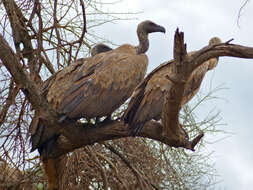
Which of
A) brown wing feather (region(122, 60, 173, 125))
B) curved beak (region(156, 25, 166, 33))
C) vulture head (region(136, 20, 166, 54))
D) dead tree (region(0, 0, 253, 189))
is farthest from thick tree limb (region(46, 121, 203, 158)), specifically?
curved beak (region(156, 25, 166, 33))

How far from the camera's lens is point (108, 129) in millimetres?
5352

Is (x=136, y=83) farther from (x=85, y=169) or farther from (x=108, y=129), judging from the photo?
(x=85, y=169)

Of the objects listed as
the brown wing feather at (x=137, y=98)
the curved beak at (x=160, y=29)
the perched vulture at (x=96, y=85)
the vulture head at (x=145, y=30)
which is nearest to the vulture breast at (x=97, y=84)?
the perched vulture at (x=96, y=85)

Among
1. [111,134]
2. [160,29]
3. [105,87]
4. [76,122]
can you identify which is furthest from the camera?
[160,29]

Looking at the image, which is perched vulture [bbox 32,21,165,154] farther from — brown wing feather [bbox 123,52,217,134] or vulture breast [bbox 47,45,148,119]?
brown wing feather [bbox 123,52,217,134]

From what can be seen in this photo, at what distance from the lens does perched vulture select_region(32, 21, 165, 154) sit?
5.27m

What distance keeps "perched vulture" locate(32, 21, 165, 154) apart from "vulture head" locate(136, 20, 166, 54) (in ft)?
2.52

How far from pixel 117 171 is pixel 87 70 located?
5.78 feet

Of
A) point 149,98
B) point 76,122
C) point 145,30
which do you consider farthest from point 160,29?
point 76,122

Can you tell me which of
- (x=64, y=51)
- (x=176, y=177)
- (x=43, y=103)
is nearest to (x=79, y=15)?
(x=64, y=51)

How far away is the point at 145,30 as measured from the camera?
702 cm

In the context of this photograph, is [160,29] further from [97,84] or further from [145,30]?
[97,84]

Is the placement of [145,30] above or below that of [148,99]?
above

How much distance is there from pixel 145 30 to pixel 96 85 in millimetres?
1851
